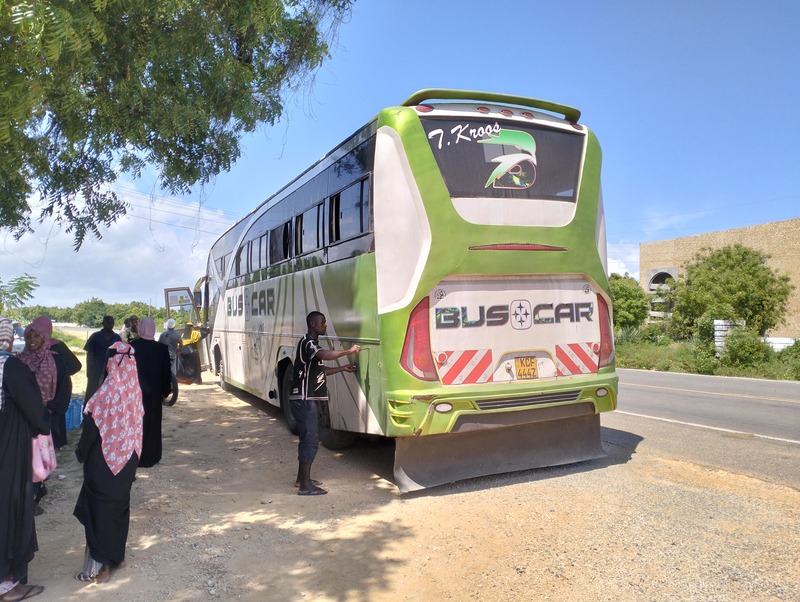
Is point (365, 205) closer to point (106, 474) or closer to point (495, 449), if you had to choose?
point (495, 449)

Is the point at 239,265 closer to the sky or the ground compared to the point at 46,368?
closer to the sky

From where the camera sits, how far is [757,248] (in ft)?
141

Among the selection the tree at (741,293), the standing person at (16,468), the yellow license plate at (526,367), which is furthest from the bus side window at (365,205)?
the tree at (741,293)

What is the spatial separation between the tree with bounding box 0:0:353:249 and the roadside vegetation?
17.4 meters

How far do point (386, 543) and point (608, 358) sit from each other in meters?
3.31

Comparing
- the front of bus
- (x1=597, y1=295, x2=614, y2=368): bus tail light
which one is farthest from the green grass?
the front of bus

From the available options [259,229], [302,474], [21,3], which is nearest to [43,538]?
[302,474]

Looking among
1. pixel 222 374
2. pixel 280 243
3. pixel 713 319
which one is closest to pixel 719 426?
pixel 280 243

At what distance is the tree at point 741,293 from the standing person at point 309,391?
30.6 meters

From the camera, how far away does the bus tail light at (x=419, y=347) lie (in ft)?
18.7

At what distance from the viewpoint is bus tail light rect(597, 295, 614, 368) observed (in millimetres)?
6641

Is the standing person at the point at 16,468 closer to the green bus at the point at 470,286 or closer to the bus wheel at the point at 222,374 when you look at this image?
the green bus at the point at 470,286

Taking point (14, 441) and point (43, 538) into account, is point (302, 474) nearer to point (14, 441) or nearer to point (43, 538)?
point (43, 538)

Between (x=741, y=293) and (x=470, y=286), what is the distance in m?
32.2
